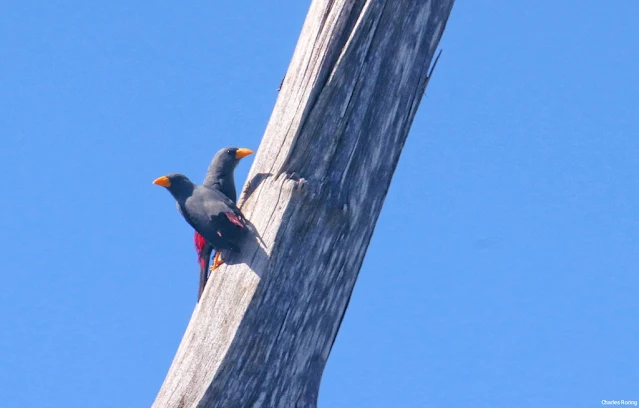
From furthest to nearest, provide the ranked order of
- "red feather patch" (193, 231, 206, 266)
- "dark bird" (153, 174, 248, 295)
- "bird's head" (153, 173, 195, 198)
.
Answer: "red feather patch" (193, 231, 206, 266)
"bird's head" (153, 173, 195, 198)
"dark bird" (153, 174, 248, 295)

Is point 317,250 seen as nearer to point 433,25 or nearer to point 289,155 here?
point 289,155

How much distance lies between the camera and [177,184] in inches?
156

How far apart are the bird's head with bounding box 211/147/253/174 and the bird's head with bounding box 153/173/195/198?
0.82 ft

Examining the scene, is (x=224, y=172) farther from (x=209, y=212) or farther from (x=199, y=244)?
(x=209, y=212)

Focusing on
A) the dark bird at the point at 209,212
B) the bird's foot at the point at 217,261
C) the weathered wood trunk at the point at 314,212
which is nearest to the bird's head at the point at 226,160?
the dark bird at the point at 209,212

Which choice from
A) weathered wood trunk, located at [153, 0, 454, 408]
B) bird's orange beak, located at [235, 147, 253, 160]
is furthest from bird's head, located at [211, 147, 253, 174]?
weathered wood trunk, located at [153, 0, 454, 408]

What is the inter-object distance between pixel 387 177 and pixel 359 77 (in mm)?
370

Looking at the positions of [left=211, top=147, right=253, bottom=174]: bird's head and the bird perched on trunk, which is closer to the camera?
the bird perched on trunk

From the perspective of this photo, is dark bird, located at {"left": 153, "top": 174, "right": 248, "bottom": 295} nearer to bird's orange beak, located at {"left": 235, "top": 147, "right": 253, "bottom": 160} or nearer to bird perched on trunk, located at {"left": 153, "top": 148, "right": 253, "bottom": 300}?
bird perched on trunk, located at {"left": 153, "top": 148, "right": 253, "bottom": 300}

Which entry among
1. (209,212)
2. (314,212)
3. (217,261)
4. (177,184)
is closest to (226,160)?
(177,184)

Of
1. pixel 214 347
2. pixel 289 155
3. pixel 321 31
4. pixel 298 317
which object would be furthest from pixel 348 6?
pixel 214 347

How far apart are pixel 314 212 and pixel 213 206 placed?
2.58 feet

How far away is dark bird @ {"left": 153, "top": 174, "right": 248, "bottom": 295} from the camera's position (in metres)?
3.13

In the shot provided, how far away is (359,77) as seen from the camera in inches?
114
